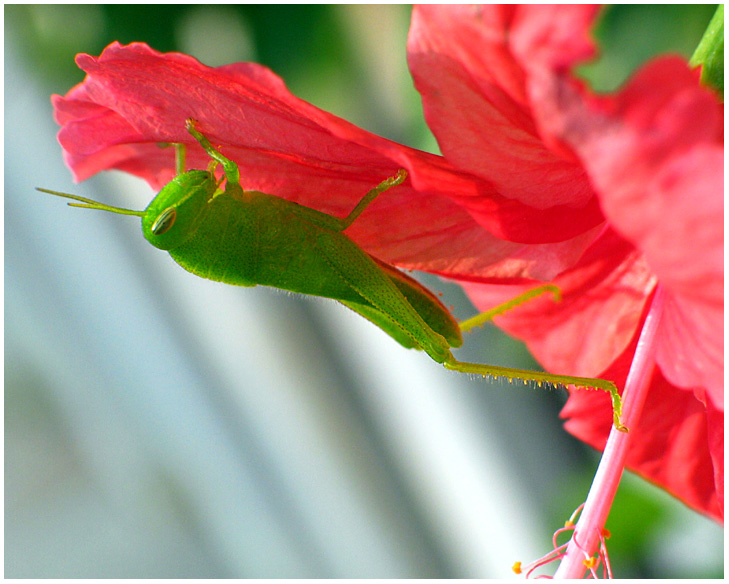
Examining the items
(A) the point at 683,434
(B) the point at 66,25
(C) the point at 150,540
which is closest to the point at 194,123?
(A) the point at 683,434

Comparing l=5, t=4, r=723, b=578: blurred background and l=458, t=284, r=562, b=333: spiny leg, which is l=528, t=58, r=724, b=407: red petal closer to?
l=458, t=284, r=562, b=333: spiny leg

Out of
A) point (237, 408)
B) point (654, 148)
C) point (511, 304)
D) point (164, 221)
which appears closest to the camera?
point (654, 148)

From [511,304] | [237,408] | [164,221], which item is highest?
[164,221]

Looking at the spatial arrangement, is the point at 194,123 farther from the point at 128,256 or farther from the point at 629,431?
the point at 128,256

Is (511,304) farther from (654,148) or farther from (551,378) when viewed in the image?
(654,148)

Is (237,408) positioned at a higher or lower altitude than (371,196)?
lower

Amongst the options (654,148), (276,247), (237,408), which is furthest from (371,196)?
(237,408)
